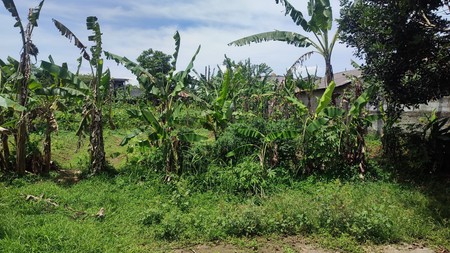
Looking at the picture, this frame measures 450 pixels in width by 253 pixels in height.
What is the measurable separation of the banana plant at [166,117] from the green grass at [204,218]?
95 centimetres

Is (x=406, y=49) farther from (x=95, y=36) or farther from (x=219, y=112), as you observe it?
(x=95, y=36)

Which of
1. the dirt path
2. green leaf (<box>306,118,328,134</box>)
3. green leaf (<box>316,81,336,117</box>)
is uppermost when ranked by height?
green leaf (<box>316,81,336,117</box>)

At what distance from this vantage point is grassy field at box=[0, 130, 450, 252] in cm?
436

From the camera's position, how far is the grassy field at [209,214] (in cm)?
436

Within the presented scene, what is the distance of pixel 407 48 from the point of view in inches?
237

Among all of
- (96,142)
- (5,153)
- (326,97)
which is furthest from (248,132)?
(5,153)

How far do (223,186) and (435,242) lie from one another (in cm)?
338

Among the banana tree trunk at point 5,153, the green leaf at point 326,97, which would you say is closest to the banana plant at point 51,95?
the banana tree trunk at point 5,153

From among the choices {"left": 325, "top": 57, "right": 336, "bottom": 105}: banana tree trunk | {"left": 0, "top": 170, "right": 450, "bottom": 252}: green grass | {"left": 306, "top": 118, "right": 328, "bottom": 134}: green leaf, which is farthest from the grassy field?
{"left": 325, "top": 57, "right": 336, "bottom": 105}: banana tree trunk

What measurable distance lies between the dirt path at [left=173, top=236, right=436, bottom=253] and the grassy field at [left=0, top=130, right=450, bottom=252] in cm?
5

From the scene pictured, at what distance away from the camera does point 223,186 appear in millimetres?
6438

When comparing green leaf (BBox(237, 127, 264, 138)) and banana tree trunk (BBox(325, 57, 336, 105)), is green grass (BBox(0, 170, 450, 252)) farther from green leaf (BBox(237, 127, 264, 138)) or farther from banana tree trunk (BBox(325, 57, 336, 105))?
banana tree trunk (BBox(325, 57, 336, 105))

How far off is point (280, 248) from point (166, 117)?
412 cm

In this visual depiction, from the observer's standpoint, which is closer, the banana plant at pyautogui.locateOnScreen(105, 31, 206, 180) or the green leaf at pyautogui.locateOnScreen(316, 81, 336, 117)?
the green leaf at pyautogui.locateOnScreen(316, 81, 336, 117)
